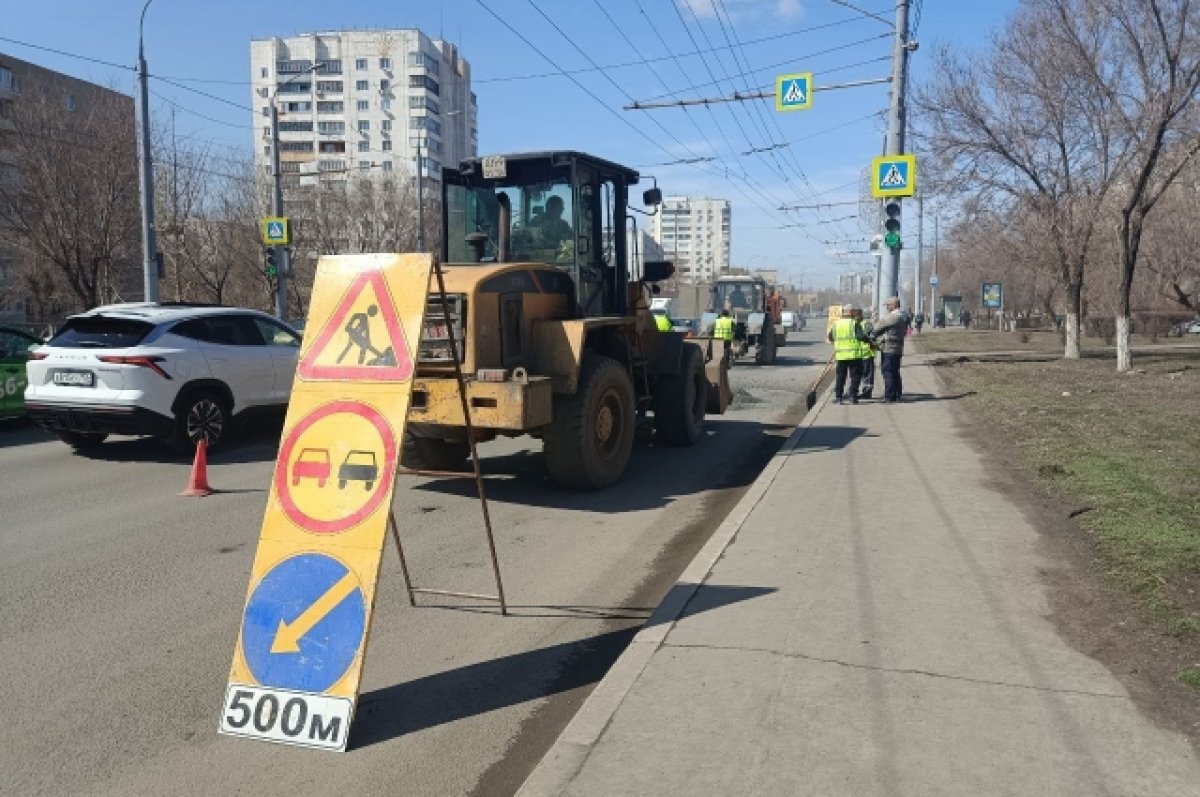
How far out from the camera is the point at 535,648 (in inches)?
189

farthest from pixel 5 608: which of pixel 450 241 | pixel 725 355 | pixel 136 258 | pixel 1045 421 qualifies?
pixel 136 258

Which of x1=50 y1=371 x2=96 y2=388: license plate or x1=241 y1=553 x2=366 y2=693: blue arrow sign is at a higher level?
x1=50 y1=371 x2=96 y2=388: license plate

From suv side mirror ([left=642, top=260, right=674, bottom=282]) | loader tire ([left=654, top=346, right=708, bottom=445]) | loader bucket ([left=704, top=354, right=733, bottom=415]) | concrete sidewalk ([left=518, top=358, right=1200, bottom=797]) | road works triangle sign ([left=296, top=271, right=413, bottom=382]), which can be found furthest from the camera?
loader bucket ([left=704, top=354, right=733, bottom=415])

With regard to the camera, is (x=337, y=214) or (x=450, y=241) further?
(x=337, y=214)

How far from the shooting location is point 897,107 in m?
18.6

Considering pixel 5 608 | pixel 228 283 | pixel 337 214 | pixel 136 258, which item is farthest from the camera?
pixel 337 214

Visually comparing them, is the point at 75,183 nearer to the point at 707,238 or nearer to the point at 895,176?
the point at 895,176

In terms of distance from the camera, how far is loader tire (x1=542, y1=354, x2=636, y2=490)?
26.8 feet

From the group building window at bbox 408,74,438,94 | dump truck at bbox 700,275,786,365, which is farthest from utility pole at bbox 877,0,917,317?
building window at bbox 408,74,438,94

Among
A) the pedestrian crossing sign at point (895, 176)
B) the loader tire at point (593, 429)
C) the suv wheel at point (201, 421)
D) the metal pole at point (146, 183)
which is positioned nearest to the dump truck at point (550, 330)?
the loader tire at point (593, 429)

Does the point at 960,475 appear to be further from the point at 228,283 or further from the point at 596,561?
the point at 228,283

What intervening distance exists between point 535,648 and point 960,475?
5603 millimetres

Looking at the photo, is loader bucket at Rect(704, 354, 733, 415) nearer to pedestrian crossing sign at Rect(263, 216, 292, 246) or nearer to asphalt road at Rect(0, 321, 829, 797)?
Result: asphalt road at Rect(0, 321, 829, 797)

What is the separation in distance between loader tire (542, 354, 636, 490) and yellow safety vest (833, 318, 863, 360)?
21.2 ft
